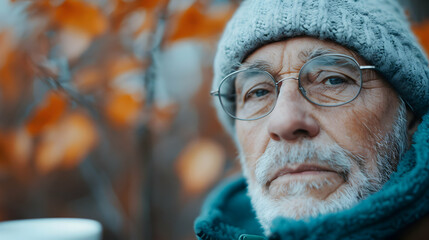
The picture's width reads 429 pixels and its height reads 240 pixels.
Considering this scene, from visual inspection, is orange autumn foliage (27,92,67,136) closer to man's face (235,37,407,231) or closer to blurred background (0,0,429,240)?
blurred background (0,0,429,240)

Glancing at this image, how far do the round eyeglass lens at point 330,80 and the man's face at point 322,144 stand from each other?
3cm

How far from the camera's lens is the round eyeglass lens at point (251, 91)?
51.7 inches

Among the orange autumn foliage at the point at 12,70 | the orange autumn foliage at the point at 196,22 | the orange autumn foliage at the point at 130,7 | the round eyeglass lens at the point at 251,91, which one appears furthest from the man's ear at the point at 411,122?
the orange autumn foliage at the point at 12,70

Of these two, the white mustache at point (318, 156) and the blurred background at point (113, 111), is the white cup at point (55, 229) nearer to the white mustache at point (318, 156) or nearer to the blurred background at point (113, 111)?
the blurred background at point (113, 111)

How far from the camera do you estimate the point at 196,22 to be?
177cm

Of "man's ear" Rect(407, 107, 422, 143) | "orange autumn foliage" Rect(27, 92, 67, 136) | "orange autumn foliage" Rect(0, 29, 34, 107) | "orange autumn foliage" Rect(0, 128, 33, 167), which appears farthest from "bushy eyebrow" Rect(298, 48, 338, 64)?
"orange autumn foliage" Rect(0, 128, 33, 167)

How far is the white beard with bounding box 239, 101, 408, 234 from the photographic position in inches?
43.4

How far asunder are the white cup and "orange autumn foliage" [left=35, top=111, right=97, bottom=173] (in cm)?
58

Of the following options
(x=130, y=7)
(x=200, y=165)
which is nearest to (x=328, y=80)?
(x=130, y=7)

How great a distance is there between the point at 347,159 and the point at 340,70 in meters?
0.30

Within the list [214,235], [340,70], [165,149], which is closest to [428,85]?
[340,70]

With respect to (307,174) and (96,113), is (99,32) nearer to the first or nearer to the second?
(96,113)

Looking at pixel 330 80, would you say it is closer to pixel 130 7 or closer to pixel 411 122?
pixel 411 122

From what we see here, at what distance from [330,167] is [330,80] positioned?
305 millimetres
